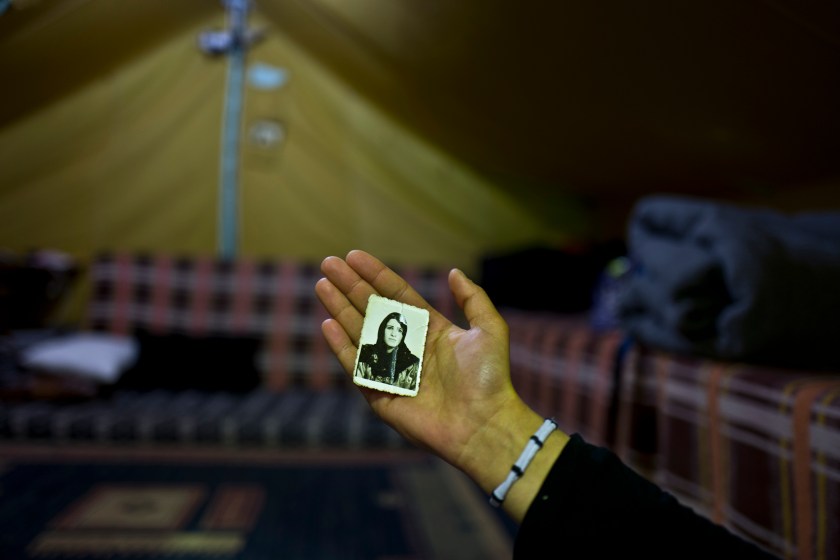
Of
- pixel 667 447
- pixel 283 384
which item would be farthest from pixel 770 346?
pixel 283 384

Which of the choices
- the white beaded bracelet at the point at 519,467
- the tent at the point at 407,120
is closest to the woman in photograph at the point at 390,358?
the white beaded bracelet at the point at 519,467

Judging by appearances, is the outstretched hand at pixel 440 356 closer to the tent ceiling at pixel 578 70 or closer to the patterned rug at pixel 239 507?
the tent ceiling at pixel 578 70

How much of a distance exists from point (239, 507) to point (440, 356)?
1056mm

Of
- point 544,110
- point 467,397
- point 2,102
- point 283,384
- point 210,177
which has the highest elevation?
point 544,110

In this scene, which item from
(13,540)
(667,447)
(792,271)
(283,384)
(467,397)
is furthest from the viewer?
(283,384)

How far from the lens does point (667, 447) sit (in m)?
0.95

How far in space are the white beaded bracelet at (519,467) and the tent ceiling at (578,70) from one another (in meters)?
0.66

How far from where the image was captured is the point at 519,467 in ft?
1.69

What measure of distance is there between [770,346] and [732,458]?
18 centimetres

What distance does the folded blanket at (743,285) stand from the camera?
0.76m

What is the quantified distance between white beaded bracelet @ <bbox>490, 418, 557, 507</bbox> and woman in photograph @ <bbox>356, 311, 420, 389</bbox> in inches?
5.5

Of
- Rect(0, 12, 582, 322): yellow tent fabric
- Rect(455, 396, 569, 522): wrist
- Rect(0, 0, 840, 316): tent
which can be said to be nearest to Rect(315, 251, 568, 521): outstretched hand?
Rect(455, 396, 569, 522): wrist

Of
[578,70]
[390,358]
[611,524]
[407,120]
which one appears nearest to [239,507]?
[390,358]

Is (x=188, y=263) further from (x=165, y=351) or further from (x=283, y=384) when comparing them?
(x=283, y=384)
